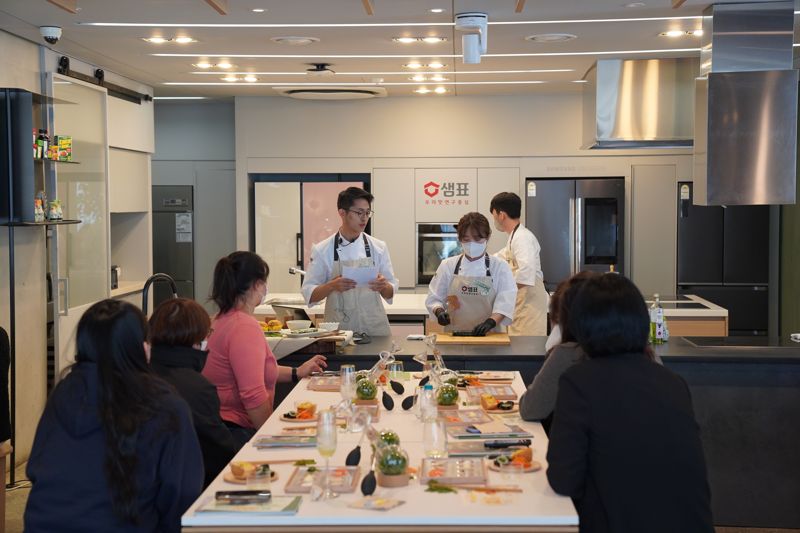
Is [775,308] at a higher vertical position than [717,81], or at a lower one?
lower

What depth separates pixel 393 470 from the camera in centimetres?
261

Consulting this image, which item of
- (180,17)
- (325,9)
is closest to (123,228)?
(180,17)

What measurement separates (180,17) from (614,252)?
15.7ft

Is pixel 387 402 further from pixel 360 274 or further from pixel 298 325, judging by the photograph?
pixel 360 274

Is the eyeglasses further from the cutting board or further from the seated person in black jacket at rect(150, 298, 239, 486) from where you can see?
the seated person in black jacket at rect(150, 298, 239, 486)

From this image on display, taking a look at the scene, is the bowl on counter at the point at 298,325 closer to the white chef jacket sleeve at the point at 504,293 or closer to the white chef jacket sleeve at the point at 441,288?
the white chef jacket sleeve at the point at 441,288

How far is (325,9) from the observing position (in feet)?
16.2

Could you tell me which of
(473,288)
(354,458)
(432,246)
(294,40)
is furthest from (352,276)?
(432,246)

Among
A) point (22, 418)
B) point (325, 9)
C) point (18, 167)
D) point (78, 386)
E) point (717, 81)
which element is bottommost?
point (22, 418)

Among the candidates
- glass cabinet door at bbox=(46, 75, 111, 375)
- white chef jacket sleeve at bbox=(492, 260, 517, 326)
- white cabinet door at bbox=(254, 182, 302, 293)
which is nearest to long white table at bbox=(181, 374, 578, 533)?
white chef jacket sleeve at bbox=(492, 260, 517, 326)

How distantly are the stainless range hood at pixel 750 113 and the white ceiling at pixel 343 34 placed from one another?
319 mm

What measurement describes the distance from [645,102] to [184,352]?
4115 millimetres

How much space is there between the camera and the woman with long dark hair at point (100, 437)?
7.68 ft

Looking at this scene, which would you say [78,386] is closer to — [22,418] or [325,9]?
[325,9]
